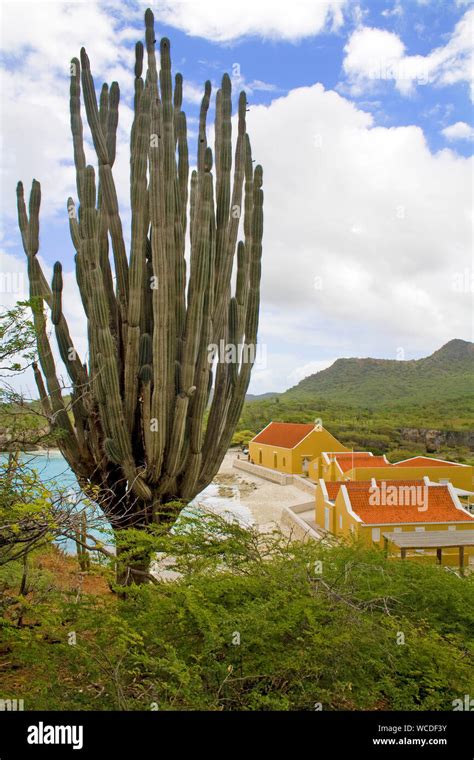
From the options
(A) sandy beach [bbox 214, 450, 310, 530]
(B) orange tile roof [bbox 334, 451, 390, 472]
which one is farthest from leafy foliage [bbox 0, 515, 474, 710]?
(B) orange tile roof [bbox 334, 451, 390, 472]

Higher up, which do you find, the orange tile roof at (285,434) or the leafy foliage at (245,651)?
the orange tile roof at (285,434)

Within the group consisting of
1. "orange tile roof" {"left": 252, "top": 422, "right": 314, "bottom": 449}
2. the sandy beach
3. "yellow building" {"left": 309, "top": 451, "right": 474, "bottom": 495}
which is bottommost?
the sandy beach

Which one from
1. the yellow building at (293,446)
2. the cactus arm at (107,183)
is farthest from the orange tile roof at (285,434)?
the cactus arm at (107,183)

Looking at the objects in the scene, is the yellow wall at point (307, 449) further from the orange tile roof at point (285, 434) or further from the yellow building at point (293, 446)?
the orange tile roof at point (285, 434)

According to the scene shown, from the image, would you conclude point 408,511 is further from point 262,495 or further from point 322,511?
point 262,495

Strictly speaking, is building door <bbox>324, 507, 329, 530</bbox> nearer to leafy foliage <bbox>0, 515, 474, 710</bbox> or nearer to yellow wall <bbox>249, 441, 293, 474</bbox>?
leafy foliage <bbox>0, 515, 474, 710</bbox>

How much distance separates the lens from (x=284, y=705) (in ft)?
9.37

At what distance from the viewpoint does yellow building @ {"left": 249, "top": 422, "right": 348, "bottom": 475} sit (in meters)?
25.6

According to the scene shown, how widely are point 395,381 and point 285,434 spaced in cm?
4343

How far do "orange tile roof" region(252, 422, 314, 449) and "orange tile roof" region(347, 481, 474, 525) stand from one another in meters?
13.6

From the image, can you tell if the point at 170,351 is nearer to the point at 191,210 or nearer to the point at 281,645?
the point at 191,210

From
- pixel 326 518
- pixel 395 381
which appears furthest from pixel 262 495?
pixel 395 381

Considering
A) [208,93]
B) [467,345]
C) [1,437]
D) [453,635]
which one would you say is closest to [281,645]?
[453,635]

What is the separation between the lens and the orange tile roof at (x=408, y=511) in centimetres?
1170
